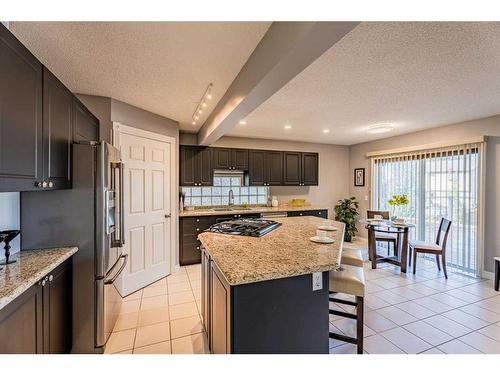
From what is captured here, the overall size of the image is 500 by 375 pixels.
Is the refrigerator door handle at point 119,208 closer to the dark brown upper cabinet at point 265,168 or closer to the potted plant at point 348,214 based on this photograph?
the dark brown upper cabinet at point 265,168

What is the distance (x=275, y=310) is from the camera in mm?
1408

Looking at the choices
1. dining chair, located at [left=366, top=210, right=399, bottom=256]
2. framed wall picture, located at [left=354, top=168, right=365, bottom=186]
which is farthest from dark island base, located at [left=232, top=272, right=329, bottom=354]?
framed wall picture, located at [left=354, top=168, right=365, bottom=186]

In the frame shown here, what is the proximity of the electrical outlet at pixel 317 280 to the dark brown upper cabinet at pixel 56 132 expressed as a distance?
74.6 inches

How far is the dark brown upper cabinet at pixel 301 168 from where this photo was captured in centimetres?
536

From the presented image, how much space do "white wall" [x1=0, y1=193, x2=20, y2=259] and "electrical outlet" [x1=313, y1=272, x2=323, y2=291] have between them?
2.14 m

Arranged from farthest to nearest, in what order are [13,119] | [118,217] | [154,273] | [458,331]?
[154,273]
[118,217]
[458,331]
[13,119]

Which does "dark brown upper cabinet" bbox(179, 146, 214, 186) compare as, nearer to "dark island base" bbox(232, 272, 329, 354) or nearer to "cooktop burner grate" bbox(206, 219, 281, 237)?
"cooktop burner grate" bbox(206, 219, 281, 237)

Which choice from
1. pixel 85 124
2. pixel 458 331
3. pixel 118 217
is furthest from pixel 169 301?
pixel 458 331

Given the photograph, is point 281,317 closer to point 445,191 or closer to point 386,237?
point 386,237

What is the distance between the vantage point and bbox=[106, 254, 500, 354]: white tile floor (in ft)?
6.78

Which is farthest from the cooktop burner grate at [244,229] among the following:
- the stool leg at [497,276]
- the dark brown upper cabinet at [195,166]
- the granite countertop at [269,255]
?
the stool leg at [497,276]

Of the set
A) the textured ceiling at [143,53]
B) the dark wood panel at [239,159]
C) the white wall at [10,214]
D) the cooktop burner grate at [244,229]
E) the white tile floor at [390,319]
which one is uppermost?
the textured ceiling at [143,53]
